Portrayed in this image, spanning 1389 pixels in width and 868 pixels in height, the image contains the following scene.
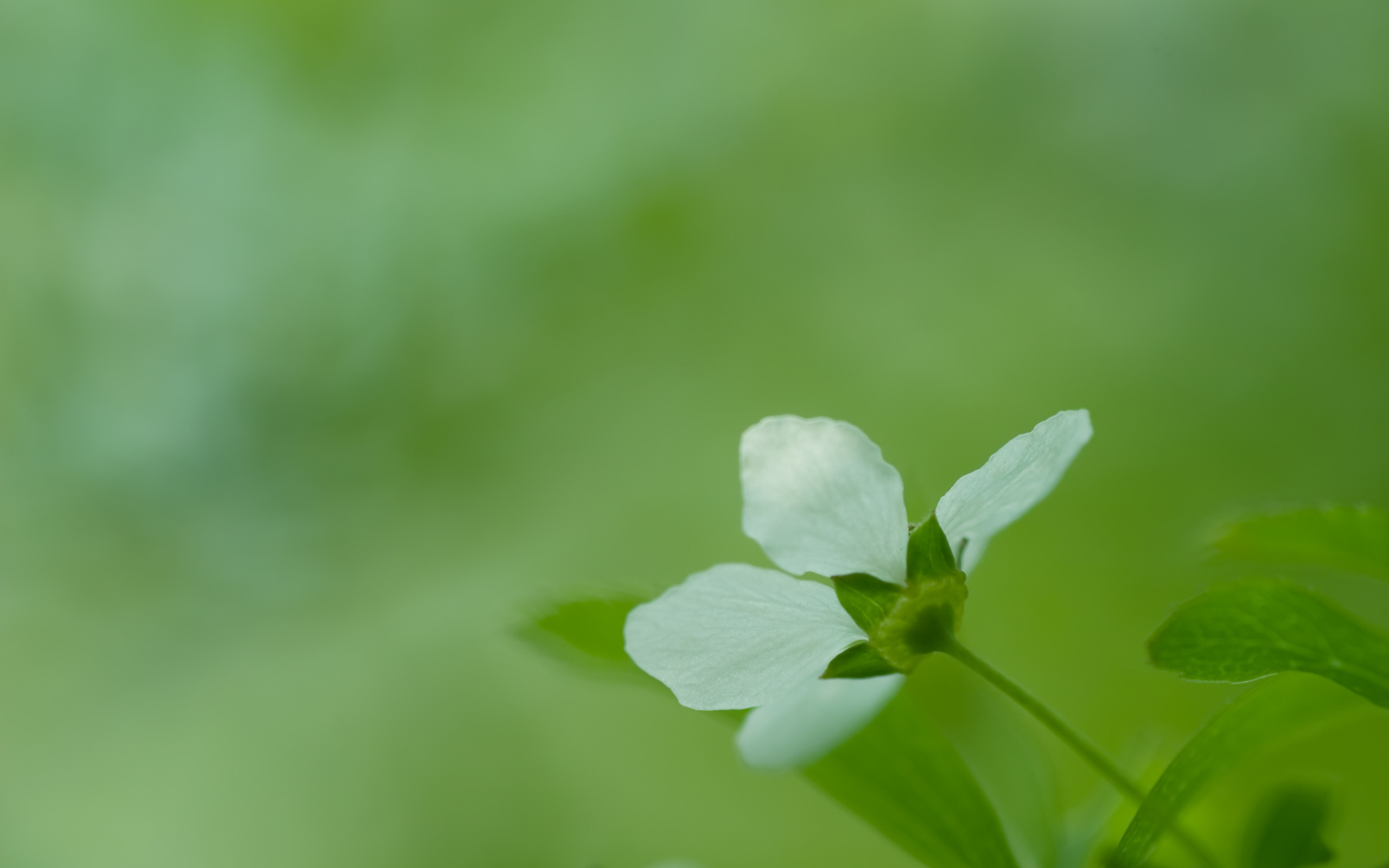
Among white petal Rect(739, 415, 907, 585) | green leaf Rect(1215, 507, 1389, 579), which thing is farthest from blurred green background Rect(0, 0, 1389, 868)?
white petal Rect(739, 415, 907, 585)

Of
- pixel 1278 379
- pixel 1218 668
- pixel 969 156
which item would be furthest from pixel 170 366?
pixel 1218 668

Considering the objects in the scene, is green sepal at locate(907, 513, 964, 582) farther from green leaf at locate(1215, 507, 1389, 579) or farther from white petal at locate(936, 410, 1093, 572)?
green leaf at locate(1215, 507, 1389, 579)

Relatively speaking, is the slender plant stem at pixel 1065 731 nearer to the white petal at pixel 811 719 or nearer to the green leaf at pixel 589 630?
the white petal at pixel 811 719

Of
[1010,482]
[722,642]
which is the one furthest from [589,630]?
[1010,482]

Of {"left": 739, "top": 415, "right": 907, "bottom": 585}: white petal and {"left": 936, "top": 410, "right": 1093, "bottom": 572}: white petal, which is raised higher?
{"left": 739, "top": 415, "right": 907, "bottom": 585}: white petal

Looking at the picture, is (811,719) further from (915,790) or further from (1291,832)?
(1291,832)

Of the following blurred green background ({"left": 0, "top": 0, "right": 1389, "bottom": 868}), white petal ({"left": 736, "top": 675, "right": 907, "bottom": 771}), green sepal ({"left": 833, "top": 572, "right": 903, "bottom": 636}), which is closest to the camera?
white petal ({"left": 736, "top": 675, "right": 907, "bottom": 771})

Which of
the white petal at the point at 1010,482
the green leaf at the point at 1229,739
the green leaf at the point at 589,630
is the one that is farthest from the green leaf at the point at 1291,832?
the green leaf at the point at 589,630
